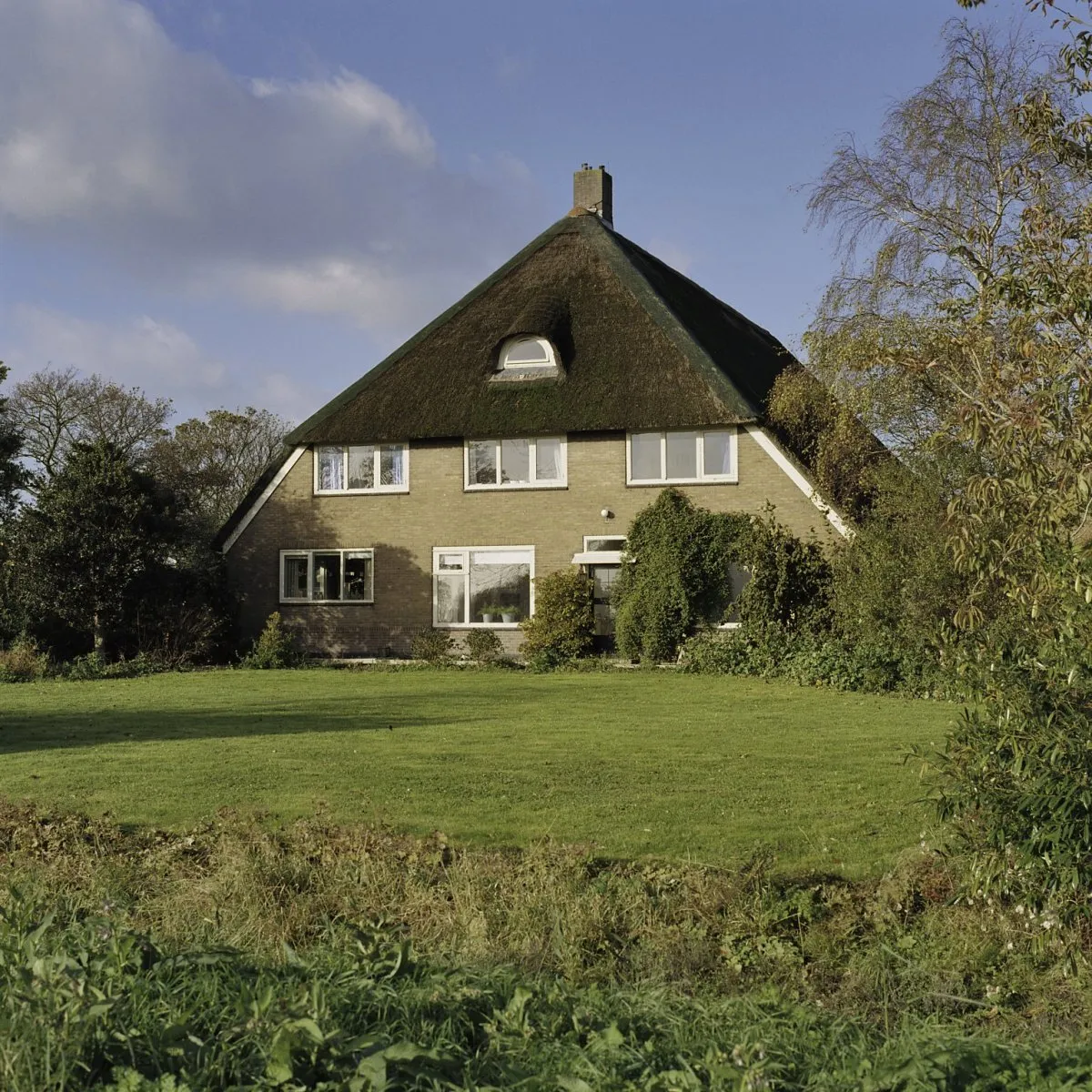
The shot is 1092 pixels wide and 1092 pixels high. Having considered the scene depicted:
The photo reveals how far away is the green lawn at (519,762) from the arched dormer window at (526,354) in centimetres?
1022

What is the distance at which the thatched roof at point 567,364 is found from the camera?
1057 inches

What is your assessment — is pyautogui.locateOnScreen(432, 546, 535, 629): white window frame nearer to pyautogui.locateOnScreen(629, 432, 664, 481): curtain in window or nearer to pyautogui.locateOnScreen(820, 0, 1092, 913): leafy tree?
pyautogui.locateOnScreen(629, 432, 664, 481): curtain in window

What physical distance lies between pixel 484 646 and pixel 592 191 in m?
14.1

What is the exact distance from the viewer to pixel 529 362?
28.8m

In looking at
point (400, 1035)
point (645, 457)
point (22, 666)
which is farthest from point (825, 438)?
point (400, 1035)

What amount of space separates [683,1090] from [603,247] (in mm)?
28363

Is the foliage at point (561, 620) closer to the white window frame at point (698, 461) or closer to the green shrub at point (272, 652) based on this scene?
the white window frame at point (698, 461)

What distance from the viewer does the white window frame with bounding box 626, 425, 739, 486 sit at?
2636 cm

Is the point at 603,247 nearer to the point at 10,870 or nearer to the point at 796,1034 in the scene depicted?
the point at 10,870

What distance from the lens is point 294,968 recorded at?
4.79 meters

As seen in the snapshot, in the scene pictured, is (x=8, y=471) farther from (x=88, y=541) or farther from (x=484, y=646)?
(x=484, y=646)

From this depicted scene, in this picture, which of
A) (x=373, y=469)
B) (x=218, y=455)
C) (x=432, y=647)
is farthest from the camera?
(x=218, y=455)

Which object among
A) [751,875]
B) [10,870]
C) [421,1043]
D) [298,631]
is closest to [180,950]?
[421,1043]

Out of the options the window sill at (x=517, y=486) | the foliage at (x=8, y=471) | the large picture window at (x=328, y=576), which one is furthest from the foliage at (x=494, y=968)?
the foliage at (x=8, y=471)
